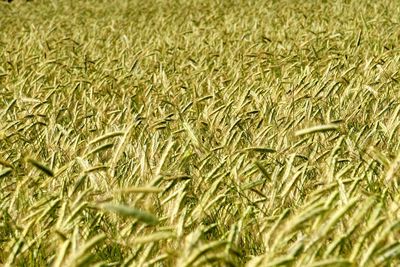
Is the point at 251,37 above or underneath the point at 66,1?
above

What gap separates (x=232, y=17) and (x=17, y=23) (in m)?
3.49

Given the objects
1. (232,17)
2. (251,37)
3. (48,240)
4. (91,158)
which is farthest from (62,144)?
(232,17)

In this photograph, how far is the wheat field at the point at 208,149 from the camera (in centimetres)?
185

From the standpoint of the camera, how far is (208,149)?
3.09 metres

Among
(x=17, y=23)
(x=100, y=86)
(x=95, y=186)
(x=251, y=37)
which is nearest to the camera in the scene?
(x=95, y=186)

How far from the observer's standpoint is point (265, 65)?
18.1ft

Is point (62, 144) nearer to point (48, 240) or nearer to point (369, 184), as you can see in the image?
point (48, 240)

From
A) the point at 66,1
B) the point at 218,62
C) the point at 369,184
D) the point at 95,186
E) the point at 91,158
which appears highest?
the point at 369,184

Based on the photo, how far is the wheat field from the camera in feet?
6.08

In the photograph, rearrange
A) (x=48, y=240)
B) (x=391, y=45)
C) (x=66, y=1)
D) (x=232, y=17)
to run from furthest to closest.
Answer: (x=66, y=1) → (x=232, y=17) → (x=391, y=45) → (x=48, y=240)

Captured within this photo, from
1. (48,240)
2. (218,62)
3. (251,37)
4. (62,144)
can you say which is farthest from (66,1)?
(48,240)

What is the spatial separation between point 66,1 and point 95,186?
11713mm

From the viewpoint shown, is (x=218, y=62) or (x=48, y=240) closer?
(x=48, y=240)

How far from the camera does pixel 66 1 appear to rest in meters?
13.7
